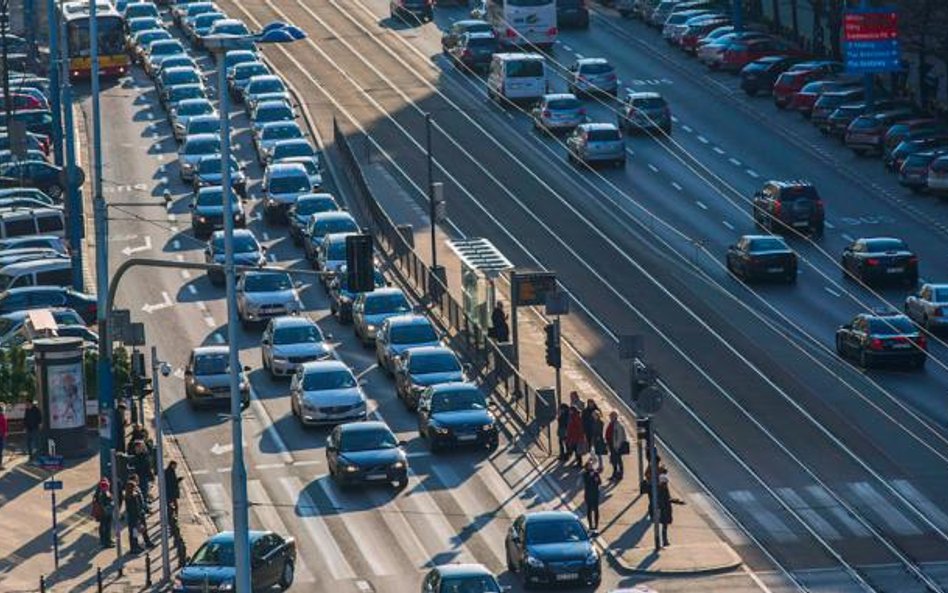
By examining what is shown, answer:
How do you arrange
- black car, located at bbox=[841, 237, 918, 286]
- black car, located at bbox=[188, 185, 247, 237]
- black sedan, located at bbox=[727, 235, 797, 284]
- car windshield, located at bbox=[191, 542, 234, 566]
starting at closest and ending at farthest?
car windshield, located at bbox=[191, 542, 234, 566] → black car, located at bbox=[841, 237, 918, 286] → black sedan, located at bbox=[727, 235, 797, 284] → black car, located at bbox=[188, 185, 247, 237]

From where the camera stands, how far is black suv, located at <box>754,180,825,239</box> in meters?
88.1

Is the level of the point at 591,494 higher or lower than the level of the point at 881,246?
higher

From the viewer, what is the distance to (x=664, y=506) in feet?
198

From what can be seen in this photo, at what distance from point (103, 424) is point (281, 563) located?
22.9ft

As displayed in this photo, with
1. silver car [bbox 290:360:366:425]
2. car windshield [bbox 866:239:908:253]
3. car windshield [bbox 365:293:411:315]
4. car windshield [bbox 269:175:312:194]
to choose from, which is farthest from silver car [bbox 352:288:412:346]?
car windshield [bbox 269:175:312:194]

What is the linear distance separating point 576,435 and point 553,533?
958cm

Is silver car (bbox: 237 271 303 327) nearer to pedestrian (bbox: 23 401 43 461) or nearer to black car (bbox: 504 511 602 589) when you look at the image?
pedestrian (bbox: 23 401 43 461)

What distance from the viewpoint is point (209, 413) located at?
234 ft

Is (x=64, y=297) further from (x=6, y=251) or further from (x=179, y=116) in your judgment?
(x=179, y=116)

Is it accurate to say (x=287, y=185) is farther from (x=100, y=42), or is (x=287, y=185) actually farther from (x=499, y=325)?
(x=100, y=42)

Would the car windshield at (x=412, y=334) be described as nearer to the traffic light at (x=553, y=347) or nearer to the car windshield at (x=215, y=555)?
the traffic light at (x=553, y=347)

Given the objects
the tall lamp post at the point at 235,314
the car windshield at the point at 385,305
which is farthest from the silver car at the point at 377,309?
the tall lamp post at the point at 235,314

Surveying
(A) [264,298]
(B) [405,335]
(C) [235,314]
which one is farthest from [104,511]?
(A) [264,298]

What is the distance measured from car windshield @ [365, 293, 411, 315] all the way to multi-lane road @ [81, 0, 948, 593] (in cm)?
137
